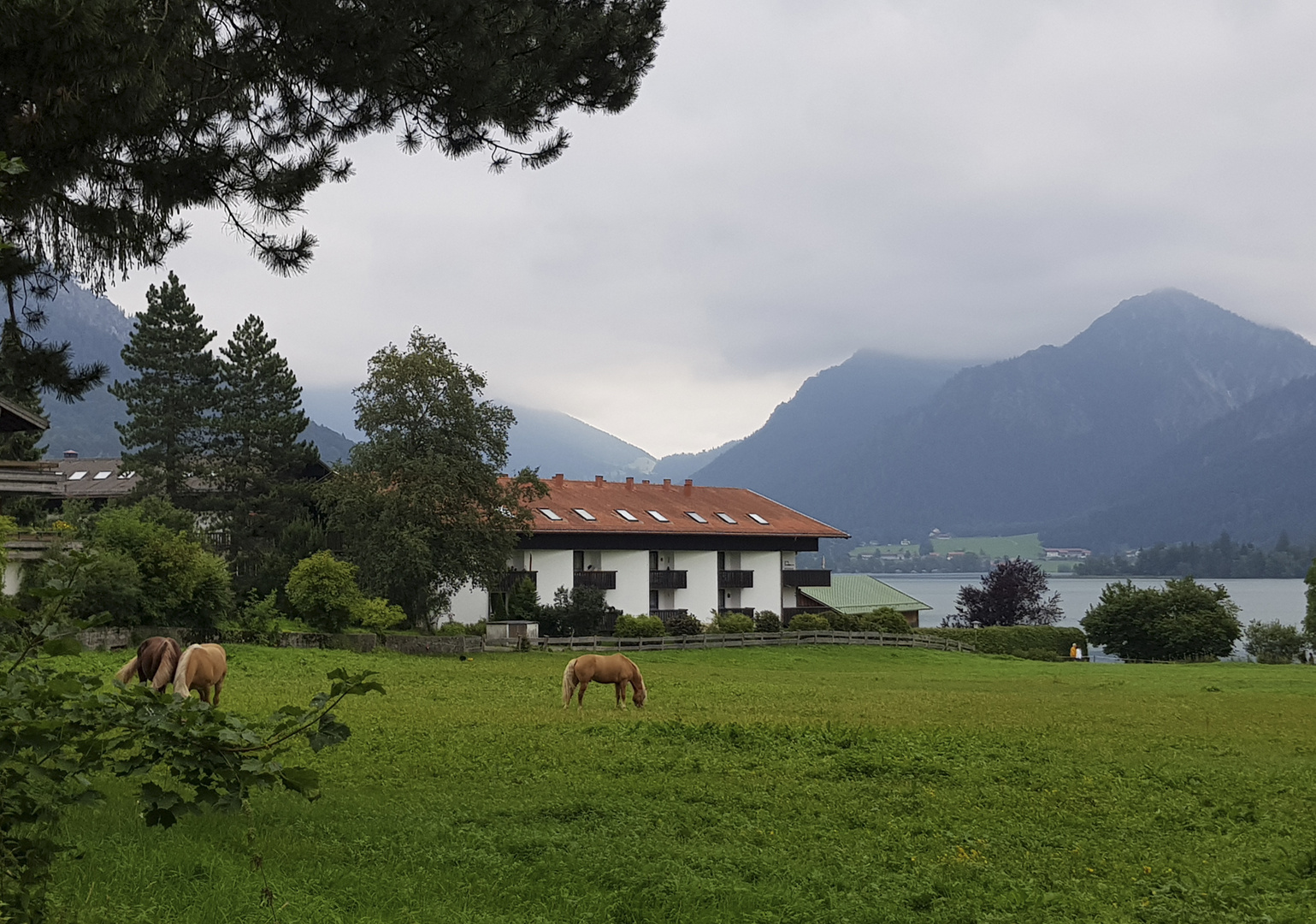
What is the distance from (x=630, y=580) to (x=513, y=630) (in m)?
12.1

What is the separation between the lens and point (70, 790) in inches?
210

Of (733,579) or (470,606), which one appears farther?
(733,579)

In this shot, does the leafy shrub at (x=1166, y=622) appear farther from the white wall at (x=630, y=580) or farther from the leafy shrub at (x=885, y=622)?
the white wall at (x=630, y=580)

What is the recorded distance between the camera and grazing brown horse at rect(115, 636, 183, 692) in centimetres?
1766

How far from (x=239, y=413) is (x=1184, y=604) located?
189 feet

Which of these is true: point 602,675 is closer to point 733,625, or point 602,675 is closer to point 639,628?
point 639,628

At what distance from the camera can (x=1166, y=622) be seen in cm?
6494

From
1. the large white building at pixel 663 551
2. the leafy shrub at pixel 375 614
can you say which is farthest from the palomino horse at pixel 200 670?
the large white building at pixel 663 551

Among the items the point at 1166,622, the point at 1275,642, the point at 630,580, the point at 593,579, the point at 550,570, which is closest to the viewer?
the point at 550,570

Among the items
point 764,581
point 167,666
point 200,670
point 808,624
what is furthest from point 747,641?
point 167,666

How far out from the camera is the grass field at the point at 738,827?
7.88 m

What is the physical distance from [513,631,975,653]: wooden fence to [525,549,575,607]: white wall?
5031 mm

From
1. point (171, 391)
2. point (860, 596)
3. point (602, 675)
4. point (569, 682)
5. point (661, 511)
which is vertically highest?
point (171, 391)

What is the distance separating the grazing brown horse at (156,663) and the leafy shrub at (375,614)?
24.0m
